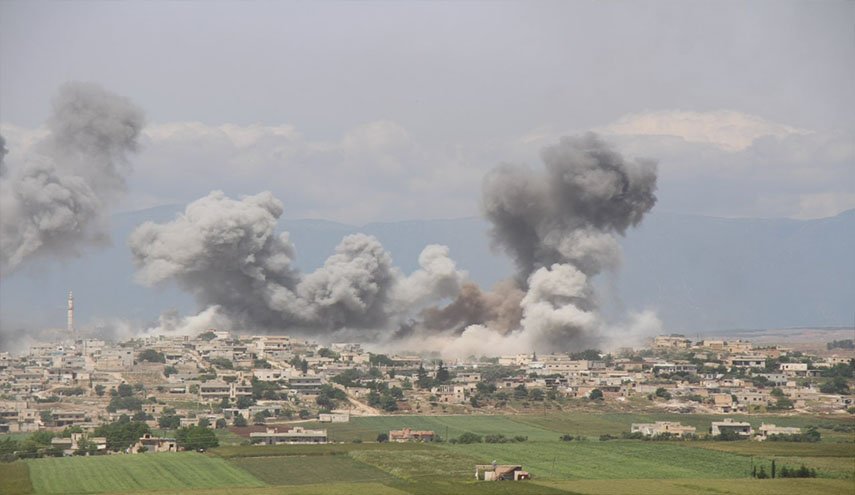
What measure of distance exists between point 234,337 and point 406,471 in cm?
5410

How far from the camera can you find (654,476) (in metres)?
63.9

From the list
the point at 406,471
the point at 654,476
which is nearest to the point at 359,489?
the point at 406,471

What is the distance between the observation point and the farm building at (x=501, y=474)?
64.2m

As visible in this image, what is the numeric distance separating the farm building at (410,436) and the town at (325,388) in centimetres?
12

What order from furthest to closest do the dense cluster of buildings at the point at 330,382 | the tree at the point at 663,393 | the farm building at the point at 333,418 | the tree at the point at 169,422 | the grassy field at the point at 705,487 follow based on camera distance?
the tree at the point at 663,393 → the dense cluster of buildings at the point at 330,382 → the farm building at the point at 333,418 → the tree at the point at 169,422 → the grassy field at the point at 705,487

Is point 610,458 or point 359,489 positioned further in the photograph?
point 610,458

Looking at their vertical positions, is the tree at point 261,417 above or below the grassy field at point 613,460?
above

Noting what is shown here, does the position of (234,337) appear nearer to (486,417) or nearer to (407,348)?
(407,348)

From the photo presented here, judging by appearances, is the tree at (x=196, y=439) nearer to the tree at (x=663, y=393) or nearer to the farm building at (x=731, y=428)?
the farm building at (x=731, y=428)

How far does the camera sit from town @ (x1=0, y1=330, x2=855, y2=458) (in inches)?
3246

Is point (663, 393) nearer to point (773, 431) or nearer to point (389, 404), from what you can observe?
point (389, 404)

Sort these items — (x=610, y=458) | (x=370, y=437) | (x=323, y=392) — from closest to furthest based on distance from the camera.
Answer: (x=610, y=458) < (x=370, y=437) < (x=323, y=392)

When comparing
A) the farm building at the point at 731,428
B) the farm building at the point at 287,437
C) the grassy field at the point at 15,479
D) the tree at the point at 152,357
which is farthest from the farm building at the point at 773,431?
the tree at the point at 152,357

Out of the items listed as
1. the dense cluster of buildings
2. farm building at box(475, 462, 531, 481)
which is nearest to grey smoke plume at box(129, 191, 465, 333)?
the dense cluster of buildings
